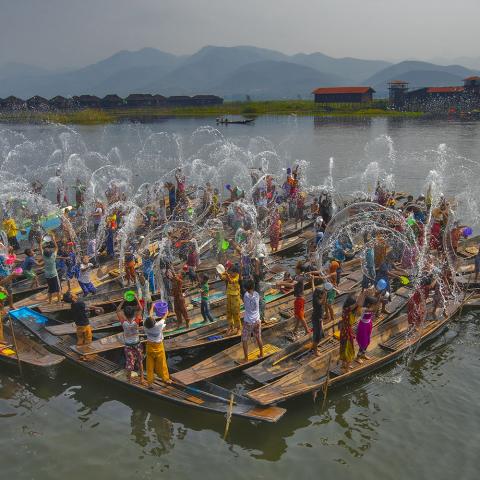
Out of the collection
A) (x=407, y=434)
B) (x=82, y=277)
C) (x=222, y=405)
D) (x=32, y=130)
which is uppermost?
(x=32, y=130)

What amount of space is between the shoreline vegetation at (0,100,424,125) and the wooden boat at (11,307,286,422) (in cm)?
7858

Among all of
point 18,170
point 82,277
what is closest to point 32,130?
point 18,170

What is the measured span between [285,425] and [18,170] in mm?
40265

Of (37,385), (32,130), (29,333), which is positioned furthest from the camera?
(32,130)

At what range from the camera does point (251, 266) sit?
49.8 ft

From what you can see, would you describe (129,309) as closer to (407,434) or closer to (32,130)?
A: (407,434)

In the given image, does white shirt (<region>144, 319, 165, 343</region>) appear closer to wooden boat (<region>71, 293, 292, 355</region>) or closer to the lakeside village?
wooden boat (<region>71, 293, 292, 355</region>)

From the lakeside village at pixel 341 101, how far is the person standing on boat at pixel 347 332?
87.9 metres

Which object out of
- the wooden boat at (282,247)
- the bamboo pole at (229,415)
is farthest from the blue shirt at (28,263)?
the bamboo pole at (229,415)

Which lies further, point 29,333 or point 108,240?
point 108,240

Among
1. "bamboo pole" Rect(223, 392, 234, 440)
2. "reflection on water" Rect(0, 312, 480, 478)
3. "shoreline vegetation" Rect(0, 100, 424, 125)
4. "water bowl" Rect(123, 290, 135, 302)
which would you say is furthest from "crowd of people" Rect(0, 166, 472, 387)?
"shoreline vegetation" Rect(0, 100, 424, 125)

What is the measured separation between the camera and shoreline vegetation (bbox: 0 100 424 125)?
8712cm

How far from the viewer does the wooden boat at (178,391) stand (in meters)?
10.4

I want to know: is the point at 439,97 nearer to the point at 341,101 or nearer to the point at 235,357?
the point at 341,101
